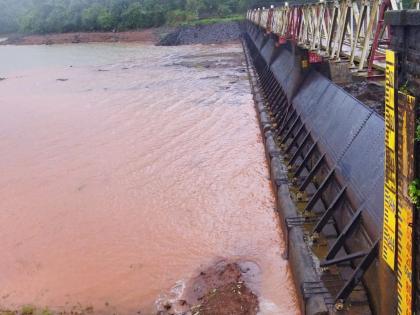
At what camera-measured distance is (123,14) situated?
72062 mm

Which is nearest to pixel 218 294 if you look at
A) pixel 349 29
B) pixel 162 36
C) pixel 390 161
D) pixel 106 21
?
pixel 390 161

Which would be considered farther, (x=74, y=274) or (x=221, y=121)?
(x=221, y=121)

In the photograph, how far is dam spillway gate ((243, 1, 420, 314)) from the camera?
14.9 ft

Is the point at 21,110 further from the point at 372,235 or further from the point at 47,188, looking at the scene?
the point at 372,235

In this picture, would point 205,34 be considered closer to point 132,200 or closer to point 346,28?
point 132,200

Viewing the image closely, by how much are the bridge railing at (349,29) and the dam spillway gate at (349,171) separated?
0.03m

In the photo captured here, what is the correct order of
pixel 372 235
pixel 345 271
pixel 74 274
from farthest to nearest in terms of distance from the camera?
pixel 74 274, pixel 345 271, pixel 372 235

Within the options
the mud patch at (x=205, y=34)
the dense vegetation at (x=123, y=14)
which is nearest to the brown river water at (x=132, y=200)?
the mud patch at (x=205, y=34)

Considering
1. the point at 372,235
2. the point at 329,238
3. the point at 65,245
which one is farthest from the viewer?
the point at 65,245

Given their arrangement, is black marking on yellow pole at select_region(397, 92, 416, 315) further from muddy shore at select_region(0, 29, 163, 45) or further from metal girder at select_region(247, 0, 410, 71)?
muddy shore at select_region(0, 29, 163, 45)

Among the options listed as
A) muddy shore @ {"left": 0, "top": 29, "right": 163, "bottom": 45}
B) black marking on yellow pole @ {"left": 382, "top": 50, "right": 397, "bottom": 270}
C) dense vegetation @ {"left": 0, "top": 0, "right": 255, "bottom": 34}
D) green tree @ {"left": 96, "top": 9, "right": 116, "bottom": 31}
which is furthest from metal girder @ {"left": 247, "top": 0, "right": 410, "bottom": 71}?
green tree @ {"left": 96, "top": 9, "right": 116, "bottom": 31}

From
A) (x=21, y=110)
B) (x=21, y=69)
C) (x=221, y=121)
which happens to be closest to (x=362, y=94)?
(x=221, y=121)

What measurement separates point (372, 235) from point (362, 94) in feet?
35.1

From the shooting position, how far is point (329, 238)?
8.23 meters
